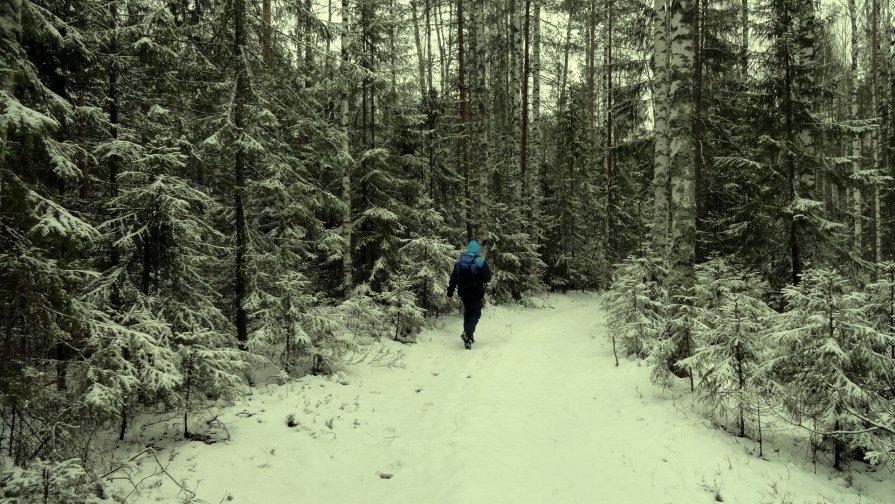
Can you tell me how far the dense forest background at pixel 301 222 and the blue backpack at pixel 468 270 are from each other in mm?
1529

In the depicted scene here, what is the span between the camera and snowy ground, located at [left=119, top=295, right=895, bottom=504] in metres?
5.28

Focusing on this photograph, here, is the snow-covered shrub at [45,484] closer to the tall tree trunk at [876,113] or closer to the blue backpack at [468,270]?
the blue backpack at [468,270]

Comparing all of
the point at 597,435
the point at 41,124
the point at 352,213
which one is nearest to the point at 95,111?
the point at 41,124

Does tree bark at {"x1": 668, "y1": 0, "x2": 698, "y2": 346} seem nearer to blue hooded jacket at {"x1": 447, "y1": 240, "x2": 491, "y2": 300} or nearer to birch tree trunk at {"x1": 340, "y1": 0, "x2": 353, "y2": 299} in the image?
blue hooded jacket at {"x1": 447, "y1": 240, "x2": 491, "y2": 300}

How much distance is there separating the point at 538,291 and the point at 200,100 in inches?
629

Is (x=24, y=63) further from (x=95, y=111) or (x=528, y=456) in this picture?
(x=528, y=456)

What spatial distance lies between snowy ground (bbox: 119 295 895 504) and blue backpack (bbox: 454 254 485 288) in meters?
2.62

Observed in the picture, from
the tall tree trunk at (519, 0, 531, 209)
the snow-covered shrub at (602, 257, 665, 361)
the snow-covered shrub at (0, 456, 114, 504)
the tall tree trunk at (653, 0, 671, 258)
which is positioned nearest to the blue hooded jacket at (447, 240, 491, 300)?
the snow-covered shrub at (602, 257, 665, 361)

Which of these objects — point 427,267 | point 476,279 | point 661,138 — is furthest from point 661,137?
point 427,267

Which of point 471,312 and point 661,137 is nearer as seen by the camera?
point 471,312

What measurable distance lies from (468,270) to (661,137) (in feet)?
20.5

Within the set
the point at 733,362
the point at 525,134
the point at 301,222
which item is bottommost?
the point at 733,362

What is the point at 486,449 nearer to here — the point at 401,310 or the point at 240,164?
the point at 401,310

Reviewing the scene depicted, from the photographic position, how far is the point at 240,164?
9.04 m
